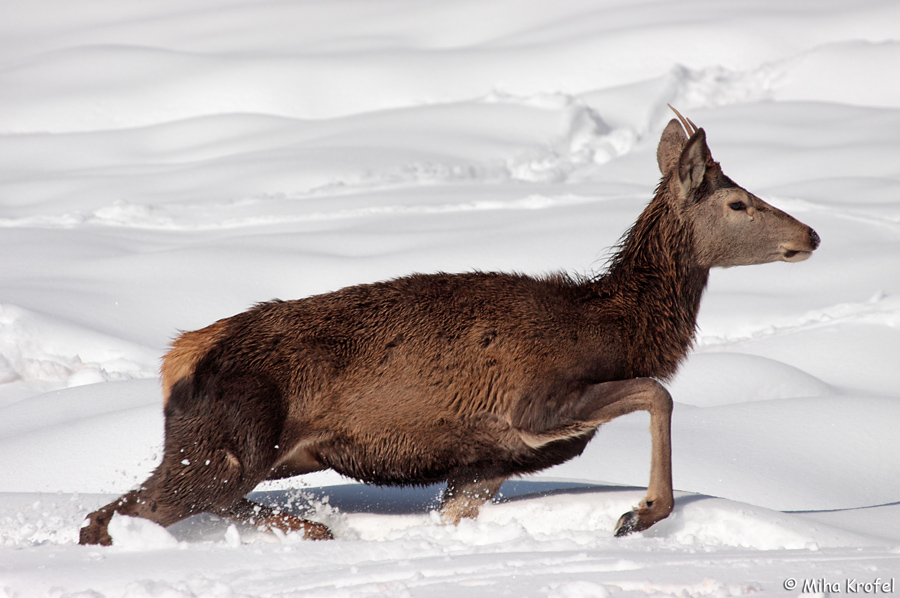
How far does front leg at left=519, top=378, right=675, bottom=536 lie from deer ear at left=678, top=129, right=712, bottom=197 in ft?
3.56

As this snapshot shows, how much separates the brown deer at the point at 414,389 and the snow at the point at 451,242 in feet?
0.69

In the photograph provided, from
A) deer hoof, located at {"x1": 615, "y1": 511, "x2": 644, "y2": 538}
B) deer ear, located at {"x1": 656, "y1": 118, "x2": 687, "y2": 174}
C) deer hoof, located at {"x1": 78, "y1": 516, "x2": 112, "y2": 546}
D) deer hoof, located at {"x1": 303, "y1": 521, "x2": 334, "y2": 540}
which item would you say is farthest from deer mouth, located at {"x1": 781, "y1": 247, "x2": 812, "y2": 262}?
deer hoof, located at {"x1": 78, "y1": 516, "x2": 112, "y2": 546}

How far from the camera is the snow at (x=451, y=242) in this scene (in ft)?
10.9

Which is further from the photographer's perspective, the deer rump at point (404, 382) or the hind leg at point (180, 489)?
the deer rump at point (404, 382)

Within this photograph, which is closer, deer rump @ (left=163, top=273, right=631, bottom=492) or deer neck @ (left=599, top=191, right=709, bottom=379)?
deer rump @ (left=163, top=273, right=631, bottom=492)

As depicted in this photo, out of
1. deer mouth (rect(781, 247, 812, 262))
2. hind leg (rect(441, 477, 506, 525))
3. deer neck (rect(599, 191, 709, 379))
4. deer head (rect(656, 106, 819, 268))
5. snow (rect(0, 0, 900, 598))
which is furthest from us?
deer mouth (rect(781, 247, 812, 262))

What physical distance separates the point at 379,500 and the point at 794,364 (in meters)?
4.17

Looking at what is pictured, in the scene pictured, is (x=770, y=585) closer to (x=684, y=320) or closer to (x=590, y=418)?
(x=590, y=418)

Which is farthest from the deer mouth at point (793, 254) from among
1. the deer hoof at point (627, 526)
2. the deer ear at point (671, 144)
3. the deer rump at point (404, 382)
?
the deer hoof at point (627, 526)

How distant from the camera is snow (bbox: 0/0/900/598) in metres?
3.34

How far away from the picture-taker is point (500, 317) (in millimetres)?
3947

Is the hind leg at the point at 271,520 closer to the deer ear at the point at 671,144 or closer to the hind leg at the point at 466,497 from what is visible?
the hind leg at the point at 466,497

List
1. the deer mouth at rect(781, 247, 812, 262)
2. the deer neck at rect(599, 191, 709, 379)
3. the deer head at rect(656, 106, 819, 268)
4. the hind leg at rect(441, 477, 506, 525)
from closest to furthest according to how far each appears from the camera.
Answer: the hind leg at rect(441, 477, 506, 525)
the deer neck at rect(599, 191, 709, 379)
the deer head at rect(656, 106, 819, 268)
the deer mouth at rect(781, 247, 812, 262)

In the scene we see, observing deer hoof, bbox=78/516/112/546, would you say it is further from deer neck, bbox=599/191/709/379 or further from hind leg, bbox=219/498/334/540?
deer neck, bbox=599/191/709/379
